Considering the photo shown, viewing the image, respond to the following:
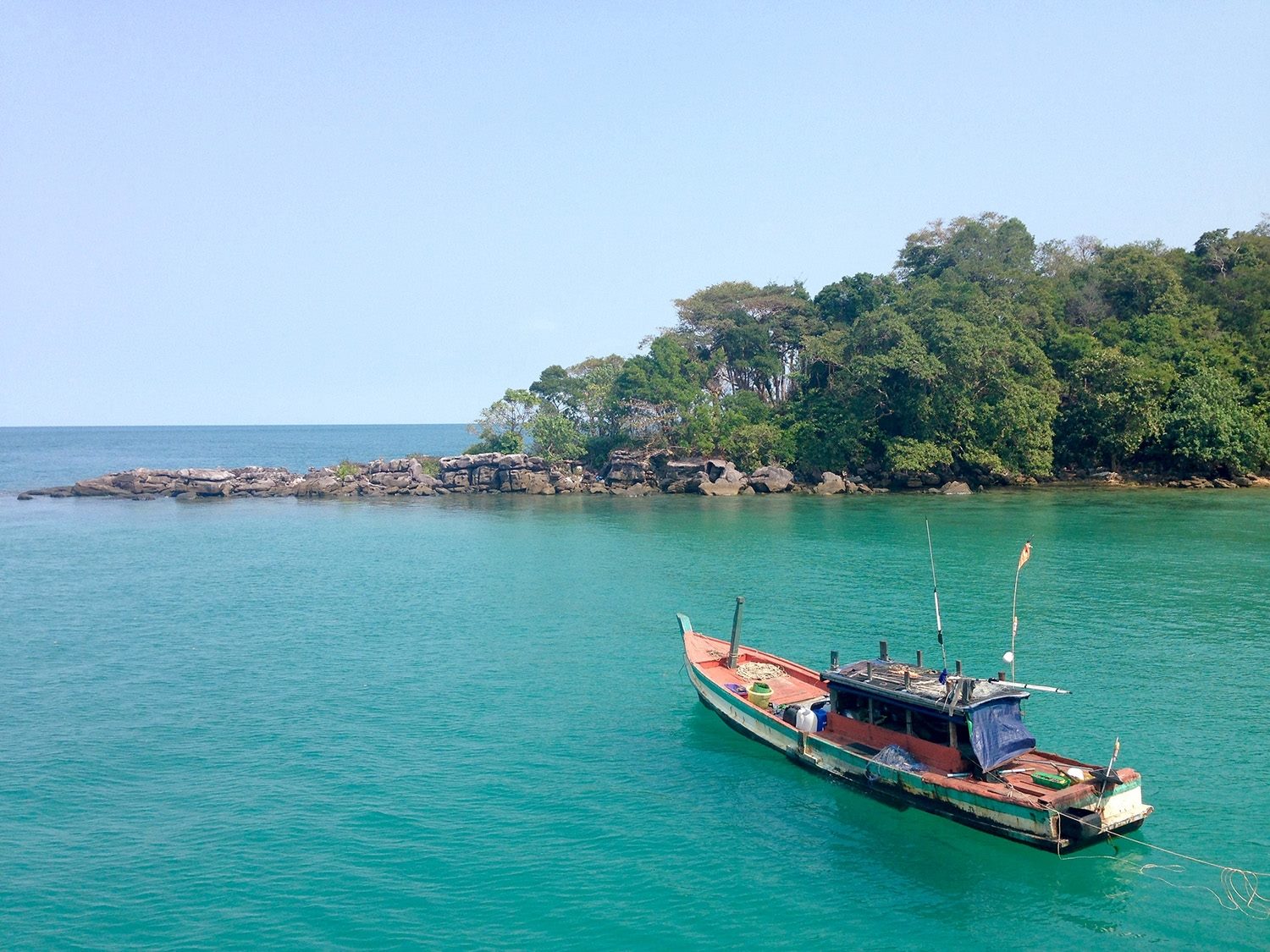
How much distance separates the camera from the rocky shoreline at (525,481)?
76.1 metres

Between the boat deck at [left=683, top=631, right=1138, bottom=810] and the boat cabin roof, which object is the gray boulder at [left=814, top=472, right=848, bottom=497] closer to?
the boat deck at [left=683, top=631, right=1138, bottom=810]

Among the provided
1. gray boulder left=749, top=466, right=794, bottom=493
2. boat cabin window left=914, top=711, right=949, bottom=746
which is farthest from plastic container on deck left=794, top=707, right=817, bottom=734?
gray boulder left=749, top=466, right=794, bottom=493

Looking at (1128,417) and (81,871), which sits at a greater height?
(1128,417)

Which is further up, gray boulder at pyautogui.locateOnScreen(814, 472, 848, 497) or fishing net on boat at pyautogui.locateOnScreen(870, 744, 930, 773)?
gray boulder at pyautogui.locateOnScreen(814, 472, 848, 497)

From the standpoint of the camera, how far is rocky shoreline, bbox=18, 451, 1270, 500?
76062 mm

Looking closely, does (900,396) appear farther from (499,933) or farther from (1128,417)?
(499,933)

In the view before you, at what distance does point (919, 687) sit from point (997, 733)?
196 cm

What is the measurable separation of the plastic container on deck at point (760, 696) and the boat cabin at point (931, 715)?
7.93ft

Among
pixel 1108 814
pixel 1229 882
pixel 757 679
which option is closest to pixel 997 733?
pixel 1108 814

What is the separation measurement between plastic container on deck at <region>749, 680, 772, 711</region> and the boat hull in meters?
0.31

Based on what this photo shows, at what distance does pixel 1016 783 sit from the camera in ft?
66.2

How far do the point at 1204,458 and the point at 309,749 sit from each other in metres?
67.0

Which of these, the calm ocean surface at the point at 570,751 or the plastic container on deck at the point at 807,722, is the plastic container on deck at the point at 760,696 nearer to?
the calm ocean surface at the point at 570,751

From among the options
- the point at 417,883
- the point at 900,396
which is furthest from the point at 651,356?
the point at 417,883
